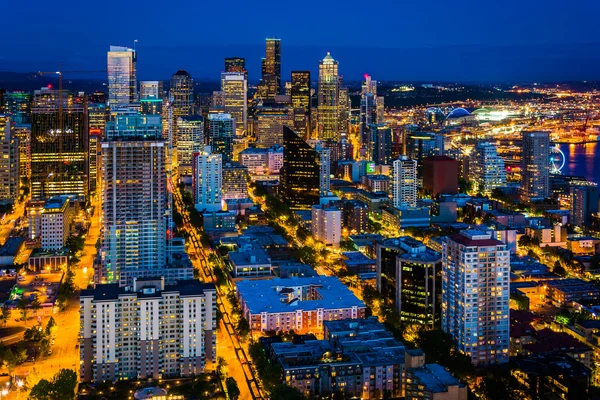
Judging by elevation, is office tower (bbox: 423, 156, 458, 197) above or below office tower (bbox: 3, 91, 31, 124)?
below

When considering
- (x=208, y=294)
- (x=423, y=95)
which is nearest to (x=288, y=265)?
(x=208, y=294)

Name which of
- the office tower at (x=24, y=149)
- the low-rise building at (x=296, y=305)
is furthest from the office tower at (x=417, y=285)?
the office tower at (x=24, y=149)

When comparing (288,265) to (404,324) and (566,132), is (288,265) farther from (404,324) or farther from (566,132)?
(566,132)

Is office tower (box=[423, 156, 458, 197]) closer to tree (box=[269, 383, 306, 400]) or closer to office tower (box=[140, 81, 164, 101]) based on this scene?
office tower (box=[140, 81, 164, 101])

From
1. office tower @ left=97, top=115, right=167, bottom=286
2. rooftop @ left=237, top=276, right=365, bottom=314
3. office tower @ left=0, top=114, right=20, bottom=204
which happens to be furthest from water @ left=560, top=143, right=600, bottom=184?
office tower @ left=97, top=115, right=167, bottom=286

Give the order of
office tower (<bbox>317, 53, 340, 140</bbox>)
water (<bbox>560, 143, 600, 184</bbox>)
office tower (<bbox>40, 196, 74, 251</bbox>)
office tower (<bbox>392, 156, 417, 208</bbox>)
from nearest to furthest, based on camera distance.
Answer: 1. office tower (<bbox>40, 196, 74, 251</bbox>)
2. office tower (<bbox>392, 156, 417, 208</bbox>)
3. water (<bbox>560, 143, 600, 184</bbox>)
4. office tower (<bbox>317, 53, 340, 140</bbox>)

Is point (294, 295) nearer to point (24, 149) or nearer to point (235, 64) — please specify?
point (24, 149)

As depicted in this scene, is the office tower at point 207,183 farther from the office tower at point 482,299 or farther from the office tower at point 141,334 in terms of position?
the office tower at point 482,299
